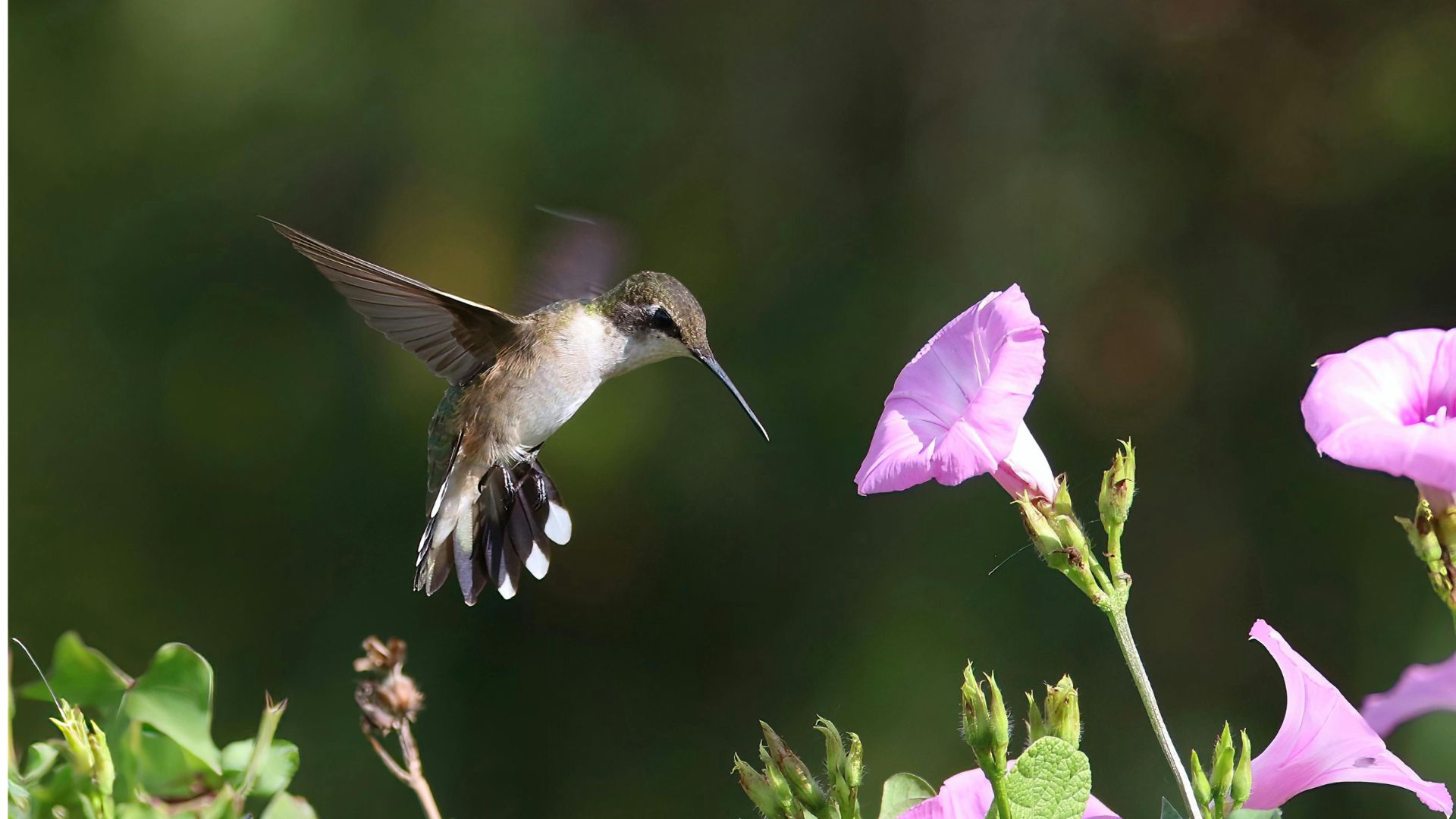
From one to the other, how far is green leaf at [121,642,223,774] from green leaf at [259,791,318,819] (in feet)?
0.13

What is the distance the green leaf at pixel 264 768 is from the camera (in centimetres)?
73

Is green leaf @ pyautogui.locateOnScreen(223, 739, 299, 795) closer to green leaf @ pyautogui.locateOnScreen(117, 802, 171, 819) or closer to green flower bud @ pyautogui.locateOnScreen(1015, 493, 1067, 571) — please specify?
green leaf @ pyautogui.locateOnScreen(117, 802, 171, 819)

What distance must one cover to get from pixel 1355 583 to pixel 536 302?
1.86 metres

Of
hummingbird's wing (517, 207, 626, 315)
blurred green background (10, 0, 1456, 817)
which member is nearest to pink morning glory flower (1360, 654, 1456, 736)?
hummingbird's wing (517, 207, 626, 315)

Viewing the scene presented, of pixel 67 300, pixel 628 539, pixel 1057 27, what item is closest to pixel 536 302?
pixel 628 539

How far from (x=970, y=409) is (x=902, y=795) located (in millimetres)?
201

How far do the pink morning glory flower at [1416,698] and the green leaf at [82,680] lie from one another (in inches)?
25.4

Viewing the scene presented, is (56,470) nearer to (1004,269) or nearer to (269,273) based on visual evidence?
(269,273)

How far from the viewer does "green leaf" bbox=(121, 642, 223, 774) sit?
708mm

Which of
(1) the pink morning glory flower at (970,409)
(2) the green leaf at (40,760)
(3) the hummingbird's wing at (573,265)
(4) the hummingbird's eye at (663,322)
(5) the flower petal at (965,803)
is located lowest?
(5) the flower petal at (965,803)

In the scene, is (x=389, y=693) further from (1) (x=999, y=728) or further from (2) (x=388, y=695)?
(1) (x=999, y=728)

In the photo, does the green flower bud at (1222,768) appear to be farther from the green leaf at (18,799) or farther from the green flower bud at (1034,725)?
the green leaf at (18,799)

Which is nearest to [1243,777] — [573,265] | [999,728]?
[999,728]

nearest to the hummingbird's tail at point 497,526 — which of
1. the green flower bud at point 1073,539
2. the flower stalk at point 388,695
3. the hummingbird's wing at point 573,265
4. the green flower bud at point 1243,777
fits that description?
the hummingbird's wing at point 573,265
